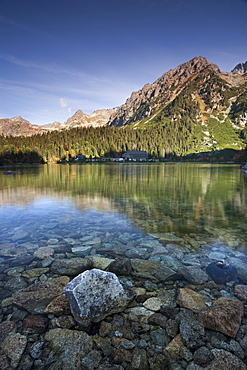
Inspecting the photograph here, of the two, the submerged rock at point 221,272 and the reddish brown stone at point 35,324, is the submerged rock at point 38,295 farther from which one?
the submerged rock at point 221,272

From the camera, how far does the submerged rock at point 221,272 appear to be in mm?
6578

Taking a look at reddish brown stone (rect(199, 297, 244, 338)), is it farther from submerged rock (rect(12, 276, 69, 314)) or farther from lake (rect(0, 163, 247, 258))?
lake (rect(0, 163, 247, 258))

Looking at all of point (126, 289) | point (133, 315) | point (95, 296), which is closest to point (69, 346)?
point (95, 296)

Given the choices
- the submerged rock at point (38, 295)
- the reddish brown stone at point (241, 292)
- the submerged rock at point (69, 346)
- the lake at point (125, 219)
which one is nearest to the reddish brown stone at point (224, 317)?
the reddish brown stone at point (241, 292)

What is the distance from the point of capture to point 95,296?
506cm

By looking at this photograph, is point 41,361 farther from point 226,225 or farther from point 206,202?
point 206,202

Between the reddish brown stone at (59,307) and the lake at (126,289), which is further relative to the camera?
the reddish brown stone at (59,307)

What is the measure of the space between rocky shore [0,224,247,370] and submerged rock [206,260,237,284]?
0.06 m

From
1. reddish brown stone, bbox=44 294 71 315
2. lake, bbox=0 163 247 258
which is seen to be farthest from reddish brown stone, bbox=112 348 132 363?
lake, bbox=0 163 247 258

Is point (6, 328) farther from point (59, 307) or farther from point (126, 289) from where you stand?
point (126, 289)

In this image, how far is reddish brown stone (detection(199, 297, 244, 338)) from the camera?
452 centimetres

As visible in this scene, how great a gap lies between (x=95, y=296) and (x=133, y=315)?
1067 millimetres

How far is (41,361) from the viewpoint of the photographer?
12.9ft

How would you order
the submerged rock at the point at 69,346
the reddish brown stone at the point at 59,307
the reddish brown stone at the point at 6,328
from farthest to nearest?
the reddish brown stone at the point at 59,307, the reddish brown stone at the point at 6,328, the submerged rock at the point at 69,346
